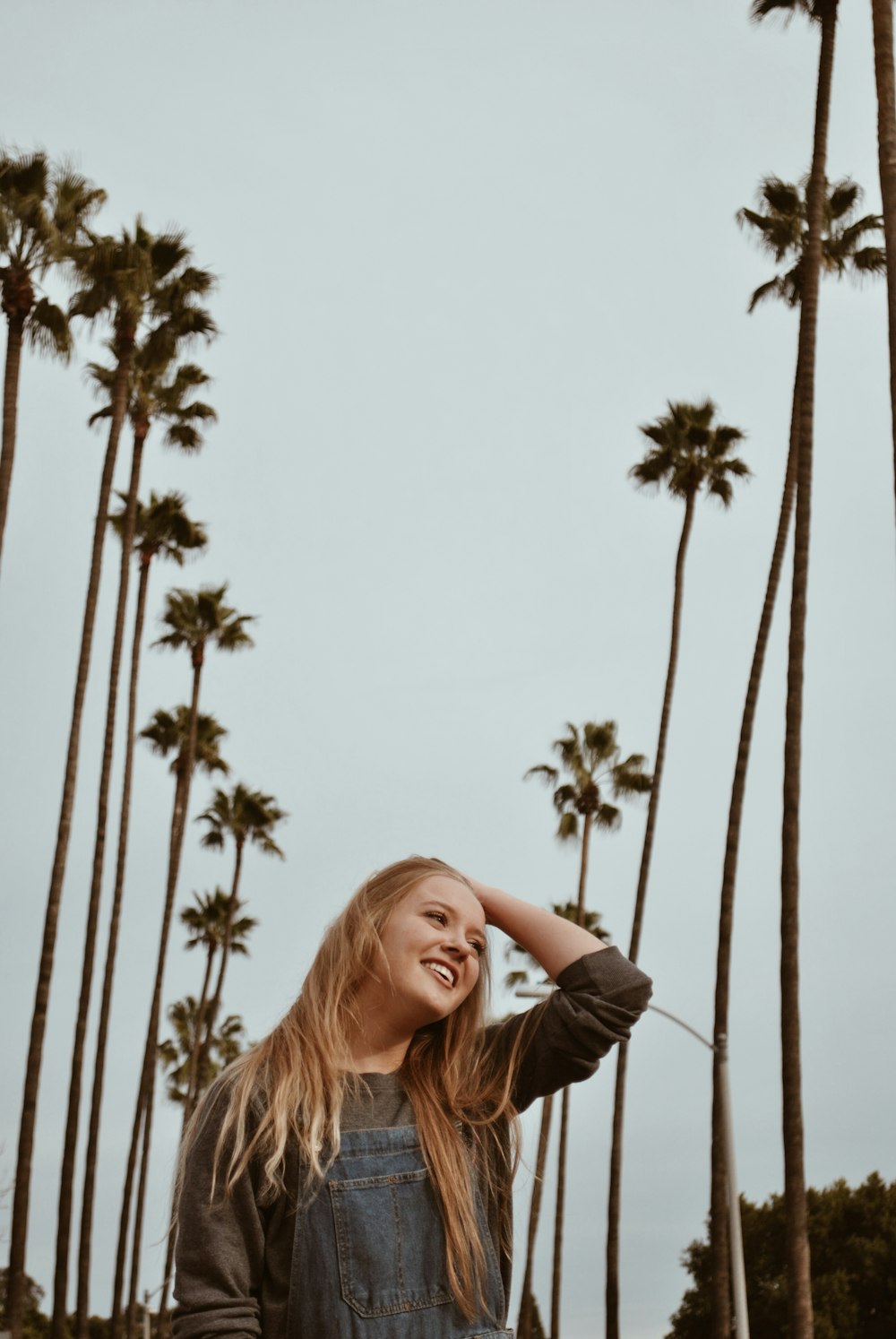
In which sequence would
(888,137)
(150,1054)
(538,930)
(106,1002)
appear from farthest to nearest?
(150,1054)
(106,1002)
(888,137)
(538,930)

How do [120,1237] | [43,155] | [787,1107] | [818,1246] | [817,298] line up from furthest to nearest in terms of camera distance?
[818,1246]
[120,1237]
[43,155]
[817,298]
[787,1107]

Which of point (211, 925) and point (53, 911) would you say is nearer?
point (53, 911)

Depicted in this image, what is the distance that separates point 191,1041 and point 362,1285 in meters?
67.6

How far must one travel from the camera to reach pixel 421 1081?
315 centimetres

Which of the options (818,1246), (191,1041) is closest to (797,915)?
(818,1246)

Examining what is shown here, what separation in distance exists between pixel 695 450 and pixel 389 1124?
102 ft

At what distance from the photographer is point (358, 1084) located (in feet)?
9.97

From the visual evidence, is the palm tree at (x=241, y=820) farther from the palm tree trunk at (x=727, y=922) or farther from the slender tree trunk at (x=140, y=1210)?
the palm tree trunk at (x=727, y=922)

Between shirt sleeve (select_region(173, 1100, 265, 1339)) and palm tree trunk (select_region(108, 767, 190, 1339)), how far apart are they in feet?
108

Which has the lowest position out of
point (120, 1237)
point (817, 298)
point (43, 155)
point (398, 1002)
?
point (120, 1237)

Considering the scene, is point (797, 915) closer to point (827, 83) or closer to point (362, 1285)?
point (827, 83)

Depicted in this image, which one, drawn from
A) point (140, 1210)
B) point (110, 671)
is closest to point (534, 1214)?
point (140, 1210)

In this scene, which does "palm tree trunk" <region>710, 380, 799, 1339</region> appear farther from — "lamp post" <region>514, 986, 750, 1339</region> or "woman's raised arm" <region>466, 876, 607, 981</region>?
"woman's raised arm" <region>466, 876, 607, 981</region>

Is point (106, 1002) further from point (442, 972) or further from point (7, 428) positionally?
point (442, 972)
